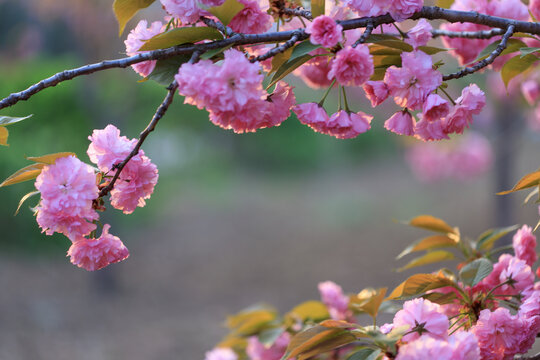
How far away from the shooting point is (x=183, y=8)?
0.62 m

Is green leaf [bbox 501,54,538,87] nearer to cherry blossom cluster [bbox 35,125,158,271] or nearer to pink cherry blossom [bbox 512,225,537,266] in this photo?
pink cherry blossom [bbox 512,225,537,266]

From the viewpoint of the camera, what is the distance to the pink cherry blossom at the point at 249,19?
65 centimetres

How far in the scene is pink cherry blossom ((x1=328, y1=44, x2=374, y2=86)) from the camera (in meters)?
0.60

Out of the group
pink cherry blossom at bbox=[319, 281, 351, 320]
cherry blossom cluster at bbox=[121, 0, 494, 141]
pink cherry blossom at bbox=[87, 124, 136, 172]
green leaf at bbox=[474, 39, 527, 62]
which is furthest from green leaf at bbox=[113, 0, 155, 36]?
pink cherry blossom at bbox=[319, 281, 351, 320]

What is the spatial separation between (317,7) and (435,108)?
0.18 metres

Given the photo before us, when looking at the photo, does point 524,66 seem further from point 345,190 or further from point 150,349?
point 345,190

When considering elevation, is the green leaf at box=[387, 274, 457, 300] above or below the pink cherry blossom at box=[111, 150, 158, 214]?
below

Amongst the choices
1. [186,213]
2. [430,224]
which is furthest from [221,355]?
[186,213]

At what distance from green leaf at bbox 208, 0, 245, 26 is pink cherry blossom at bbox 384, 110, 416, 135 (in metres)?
0.25

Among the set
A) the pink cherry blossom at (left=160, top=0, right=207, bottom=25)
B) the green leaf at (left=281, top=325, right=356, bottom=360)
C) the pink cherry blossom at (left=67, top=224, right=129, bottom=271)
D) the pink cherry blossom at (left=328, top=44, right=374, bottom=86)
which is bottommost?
the green leaf at (left=281, top=325, right=356, bottom=360)

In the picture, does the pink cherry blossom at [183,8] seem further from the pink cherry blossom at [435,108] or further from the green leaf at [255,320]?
the green leaf at [255,320]

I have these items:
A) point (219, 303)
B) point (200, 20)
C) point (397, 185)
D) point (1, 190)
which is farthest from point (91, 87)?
point (397, 185)

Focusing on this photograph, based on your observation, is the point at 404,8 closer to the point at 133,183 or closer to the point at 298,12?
the point at 298,12

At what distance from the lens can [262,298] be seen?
4.48m
